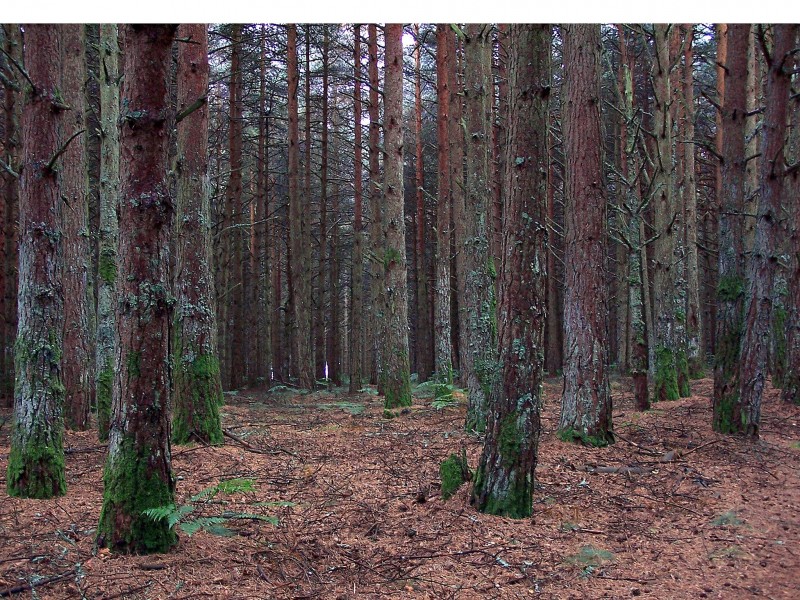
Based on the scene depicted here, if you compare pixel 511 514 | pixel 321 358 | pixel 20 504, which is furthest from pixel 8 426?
pixel 321 358

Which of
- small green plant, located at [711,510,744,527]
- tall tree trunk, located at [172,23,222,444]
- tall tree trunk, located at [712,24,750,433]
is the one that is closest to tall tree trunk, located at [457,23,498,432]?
tall tree trunk, located at [712,24,750,433]

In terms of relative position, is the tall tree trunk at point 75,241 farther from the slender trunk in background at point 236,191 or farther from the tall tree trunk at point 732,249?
the tall tree trunk at point 732,249

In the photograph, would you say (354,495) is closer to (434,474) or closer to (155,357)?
(434,474)

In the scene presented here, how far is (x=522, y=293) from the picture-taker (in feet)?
17.0

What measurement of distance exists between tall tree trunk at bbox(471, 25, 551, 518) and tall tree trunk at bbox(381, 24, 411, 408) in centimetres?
753

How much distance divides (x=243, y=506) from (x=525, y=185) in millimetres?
3748

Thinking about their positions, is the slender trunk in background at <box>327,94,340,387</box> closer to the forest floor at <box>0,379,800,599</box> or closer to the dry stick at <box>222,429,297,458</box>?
the dry stick at <box>222,429,297,458</box>

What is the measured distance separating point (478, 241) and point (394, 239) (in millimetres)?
3508

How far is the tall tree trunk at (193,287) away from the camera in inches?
314

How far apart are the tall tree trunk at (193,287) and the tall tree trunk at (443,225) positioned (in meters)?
7.05

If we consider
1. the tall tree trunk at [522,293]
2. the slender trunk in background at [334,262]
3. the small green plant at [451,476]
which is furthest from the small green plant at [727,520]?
the slender trunk in background at [334,262]

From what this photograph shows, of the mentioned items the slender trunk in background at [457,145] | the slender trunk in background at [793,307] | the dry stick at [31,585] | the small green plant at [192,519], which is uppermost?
the slender trunk in background at [457,145]

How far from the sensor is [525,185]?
17.2 ft

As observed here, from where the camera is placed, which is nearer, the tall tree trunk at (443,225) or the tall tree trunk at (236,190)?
the tall tree trunk at (443,225)
